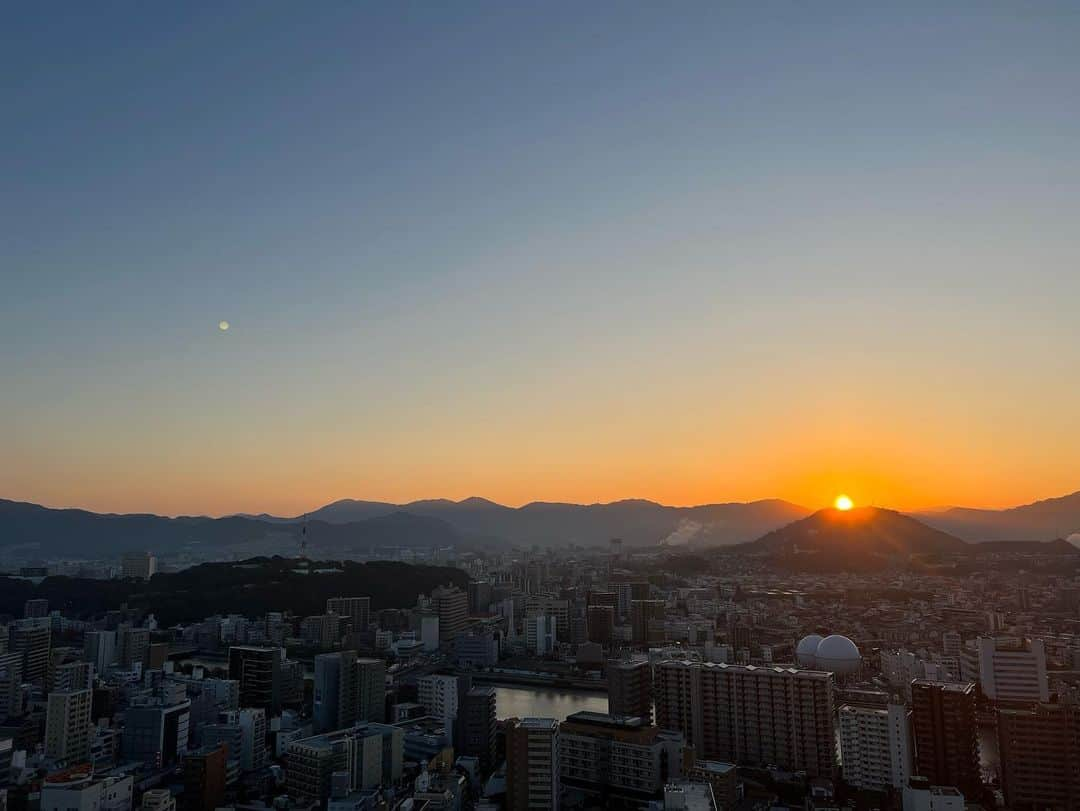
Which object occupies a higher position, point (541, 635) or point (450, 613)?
point (450, 613)

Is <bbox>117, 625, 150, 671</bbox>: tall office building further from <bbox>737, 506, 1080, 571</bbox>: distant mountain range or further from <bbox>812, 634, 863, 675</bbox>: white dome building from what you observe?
<bbox>737, 506, 1080, 571</bbox>: distant mountain range

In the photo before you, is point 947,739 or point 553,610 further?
point 553,610

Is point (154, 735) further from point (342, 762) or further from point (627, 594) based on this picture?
point (627, 594)

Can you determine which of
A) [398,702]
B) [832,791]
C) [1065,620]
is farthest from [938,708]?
[1065,620]

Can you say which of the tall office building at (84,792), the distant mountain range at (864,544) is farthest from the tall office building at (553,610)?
the distant mountain range at (864,544)

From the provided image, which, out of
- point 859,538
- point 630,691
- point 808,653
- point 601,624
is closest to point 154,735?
point 630,691

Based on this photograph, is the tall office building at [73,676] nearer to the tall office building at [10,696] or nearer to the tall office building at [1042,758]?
the tall office building at [10,696]
